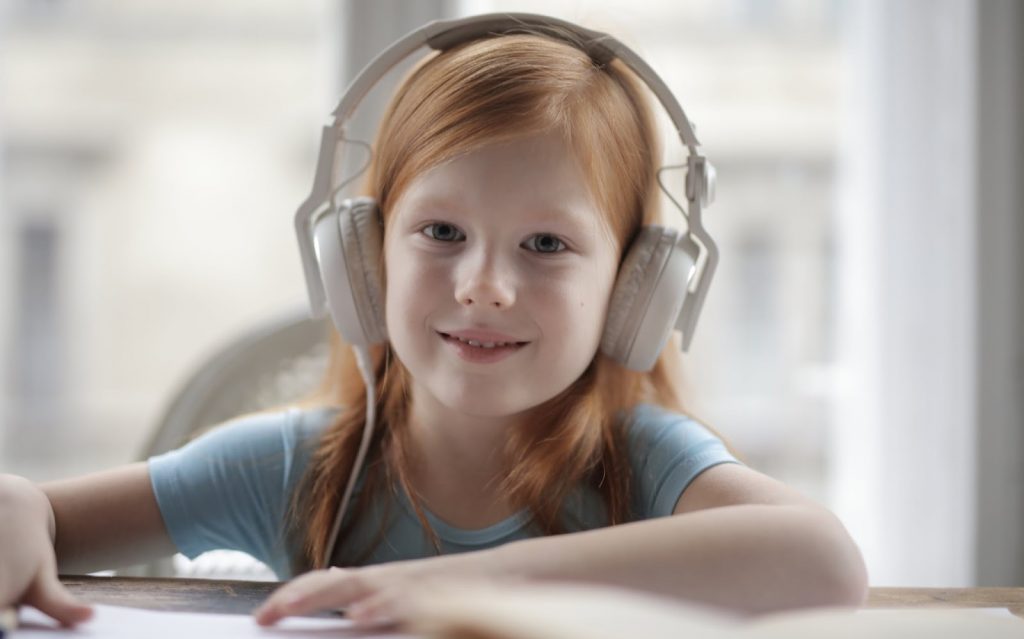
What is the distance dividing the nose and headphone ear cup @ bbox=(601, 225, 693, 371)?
118mm

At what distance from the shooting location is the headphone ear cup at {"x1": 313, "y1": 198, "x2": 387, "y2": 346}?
0.81m

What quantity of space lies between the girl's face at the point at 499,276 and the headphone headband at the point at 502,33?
0.08 m

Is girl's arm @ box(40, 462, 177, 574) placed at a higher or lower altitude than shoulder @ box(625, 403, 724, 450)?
lower

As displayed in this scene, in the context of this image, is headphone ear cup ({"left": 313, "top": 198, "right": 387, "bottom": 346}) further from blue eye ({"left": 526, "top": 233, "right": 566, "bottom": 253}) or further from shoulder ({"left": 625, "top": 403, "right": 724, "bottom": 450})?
shoulder ({"left": 625, "top": 403, "right": 724, "bottom": 450})

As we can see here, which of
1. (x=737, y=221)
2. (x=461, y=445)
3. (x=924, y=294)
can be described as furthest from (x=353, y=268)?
(x=737, y=221)

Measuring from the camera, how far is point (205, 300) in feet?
7.34

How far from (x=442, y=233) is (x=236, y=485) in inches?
13.2

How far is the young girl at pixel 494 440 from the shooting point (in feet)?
1.94

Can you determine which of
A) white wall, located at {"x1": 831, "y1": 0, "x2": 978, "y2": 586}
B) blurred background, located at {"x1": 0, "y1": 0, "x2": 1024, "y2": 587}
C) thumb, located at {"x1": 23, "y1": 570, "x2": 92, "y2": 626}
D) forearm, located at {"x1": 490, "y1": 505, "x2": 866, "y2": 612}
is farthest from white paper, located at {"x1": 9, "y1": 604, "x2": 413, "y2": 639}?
white wall, located at {"x1": 831, "y1": 0, "x2": 978, "y2": 586}

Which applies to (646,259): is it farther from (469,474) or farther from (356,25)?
(356,25)

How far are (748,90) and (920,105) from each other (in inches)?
16.7

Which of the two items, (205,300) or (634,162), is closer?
(634,162)

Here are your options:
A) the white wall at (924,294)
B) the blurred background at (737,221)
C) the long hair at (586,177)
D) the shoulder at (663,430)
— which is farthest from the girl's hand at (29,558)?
the white wall at (924,294)

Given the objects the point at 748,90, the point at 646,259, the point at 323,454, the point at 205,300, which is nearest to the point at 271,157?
the point at 205,300
